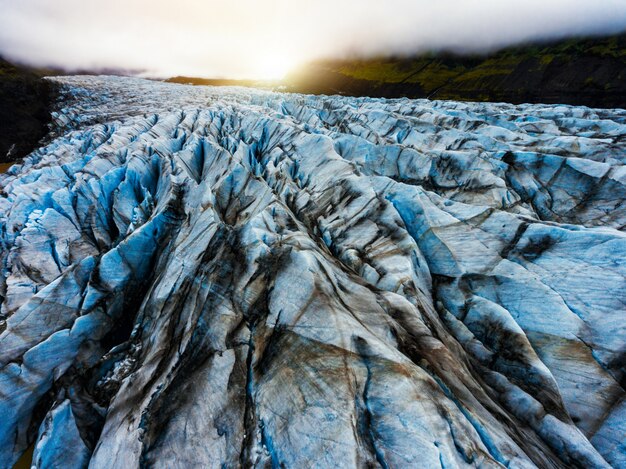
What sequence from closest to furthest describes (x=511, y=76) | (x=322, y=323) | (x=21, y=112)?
(x=322, y=323), (x=21, y=112), (x=511, y=76)

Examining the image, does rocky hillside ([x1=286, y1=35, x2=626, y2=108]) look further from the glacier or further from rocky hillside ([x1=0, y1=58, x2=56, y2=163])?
rocky hillside ([x1=0, y1=58, x2=56, y2=163])

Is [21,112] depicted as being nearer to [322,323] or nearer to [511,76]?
[322,323]

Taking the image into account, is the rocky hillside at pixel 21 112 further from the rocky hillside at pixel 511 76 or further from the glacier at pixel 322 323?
the rocky hillside at pixel 511 76

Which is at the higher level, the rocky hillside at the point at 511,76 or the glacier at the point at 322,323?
the rocky hillside at the point at 511,76

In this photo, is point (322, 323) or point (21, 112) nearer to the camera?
point (322, 323)

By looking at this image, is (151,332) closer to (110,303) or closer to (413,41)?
(110,303)

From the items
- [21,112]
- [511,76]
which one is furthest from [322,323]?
[511,76]

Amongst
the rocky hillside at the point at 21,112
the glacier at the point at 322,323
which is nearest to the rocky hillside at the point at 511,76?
the glacier at the point at 322,323
